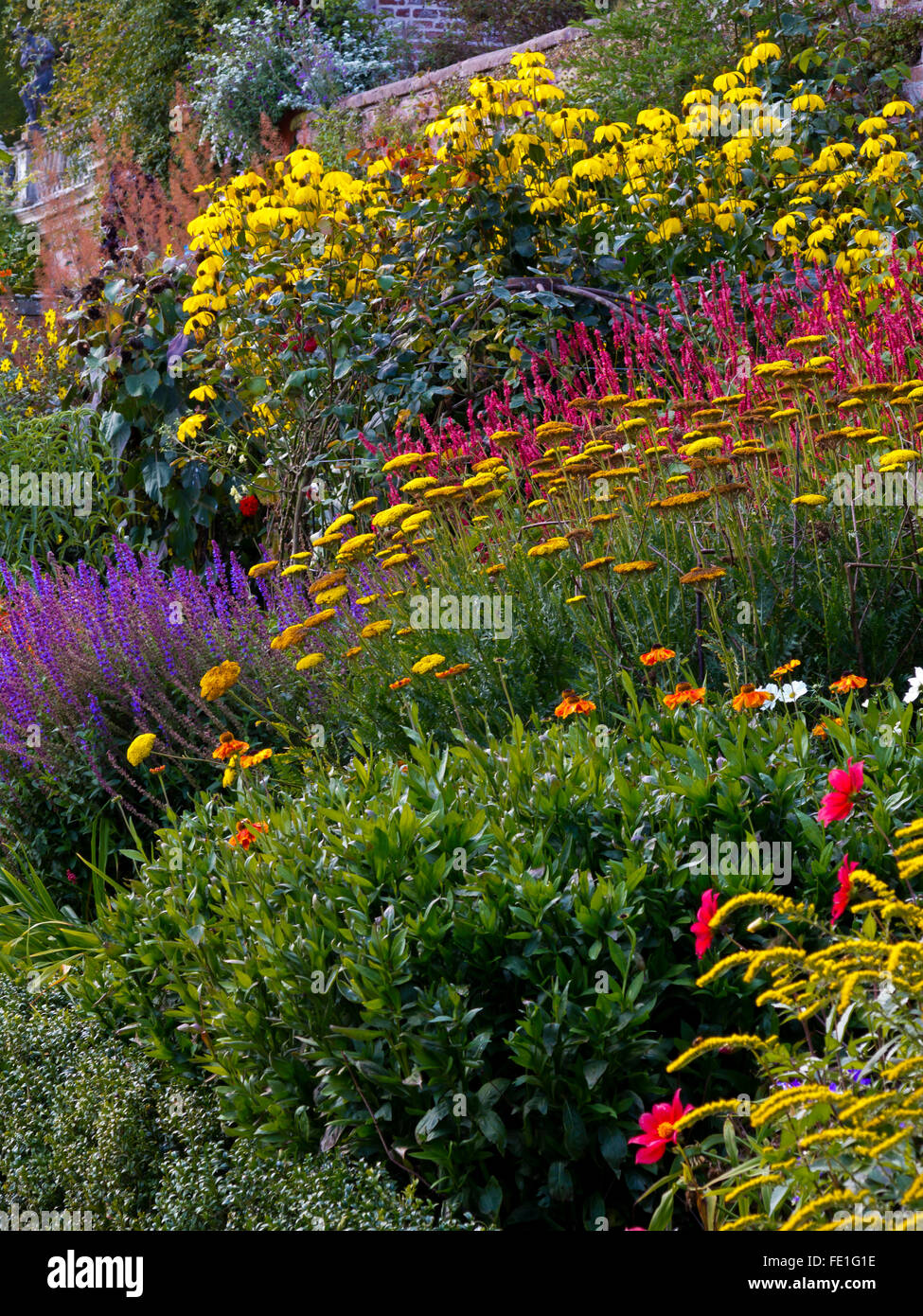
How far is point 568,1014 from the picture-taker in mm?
2330

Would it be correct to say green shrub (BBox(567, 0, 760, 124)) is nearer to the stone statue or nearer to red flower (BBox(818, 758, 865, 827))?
red flower (BBox(818, 758, 865, 827))

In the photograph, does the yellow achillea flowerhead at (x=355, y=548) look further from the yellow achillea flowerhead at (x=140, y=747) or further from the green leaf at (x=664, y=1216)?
the green leaf at (x=664, y=1216)

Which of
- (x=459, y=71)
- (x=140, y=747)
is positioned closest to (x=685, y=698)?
(x=140, y=747)

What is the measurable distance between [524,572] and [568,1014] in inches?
68.1

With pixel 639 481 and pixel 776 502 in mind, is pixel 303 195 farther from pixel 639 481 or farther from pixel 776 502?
pixel 776 502

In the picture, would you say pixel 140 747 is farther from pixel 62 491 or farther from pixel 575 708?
pixel 62 491

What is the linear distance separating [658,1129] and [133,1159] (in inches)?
51.0

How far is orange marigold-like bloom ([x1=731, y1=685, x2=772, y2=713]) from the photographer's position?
115 inches

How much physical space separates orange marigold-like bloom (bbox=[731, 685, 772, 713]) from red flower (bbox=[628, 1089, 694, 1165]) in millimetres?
1146

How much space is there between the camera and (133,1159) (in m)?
2.68

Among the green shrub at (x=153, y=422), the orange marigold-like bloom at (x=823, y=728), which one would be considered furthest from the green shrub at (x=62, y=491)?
the orange marigold-like bloom at (x=823, y=728)

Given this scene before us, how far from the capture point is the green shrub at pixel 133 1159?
2254mm

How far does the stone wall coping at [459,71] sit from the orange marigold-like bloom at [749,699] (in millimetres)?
8968
